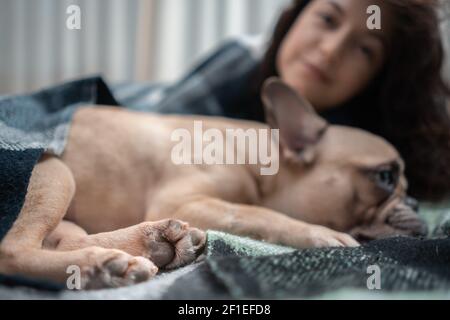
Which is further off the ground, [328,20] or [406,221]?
[328,20]

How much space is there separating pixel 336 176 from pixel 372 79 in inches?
19.8

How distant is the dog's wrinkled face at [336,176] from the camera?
1.31 m

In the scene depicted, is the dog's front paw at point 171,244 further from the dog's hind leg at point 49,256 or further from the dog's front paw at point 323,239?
the dog's front paw at point 323,239

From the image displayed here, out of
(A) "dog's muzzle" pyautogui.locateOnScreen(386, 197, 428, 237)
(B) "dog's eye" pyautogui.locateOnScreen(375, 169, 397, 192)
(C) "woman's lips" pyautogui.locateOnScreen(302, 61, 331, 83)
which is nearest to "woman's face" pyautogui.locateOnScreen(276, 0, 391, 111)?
(C) "woman's lips" pyautogui.locateOnScreen(302, 61, 331, 83)

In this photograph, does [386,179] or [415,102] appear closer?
[386,179]

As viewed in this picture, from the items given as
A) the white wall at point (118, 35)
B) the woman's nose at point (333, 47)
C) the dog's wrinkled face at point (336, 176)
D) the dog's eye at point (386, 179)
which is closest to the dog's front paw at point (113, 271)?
the dog's wrinkled face at point (336, 176)

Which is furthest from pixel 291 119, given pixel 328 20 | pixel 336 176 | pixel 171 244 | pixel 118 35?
pixel 118 35

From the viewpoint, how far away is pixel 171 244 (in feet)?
3.04

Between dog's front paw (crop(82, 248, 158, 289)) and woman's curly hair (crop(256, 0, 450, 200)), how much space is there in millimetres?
1061

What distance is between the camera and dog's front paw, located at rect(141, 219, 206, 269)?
0.92m

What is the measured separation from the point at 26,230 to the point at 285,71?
3.62 ft

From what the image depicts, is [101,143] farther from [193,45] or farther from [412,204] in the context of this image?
[193,45]

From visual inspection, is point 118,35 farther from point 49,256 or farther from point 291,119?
point 49,256
